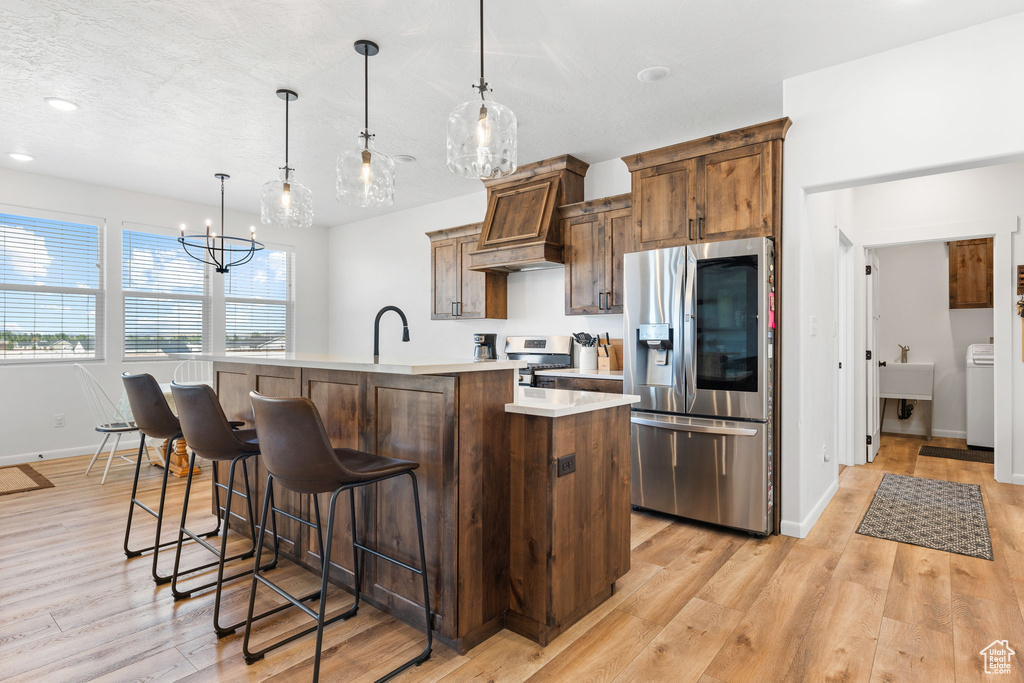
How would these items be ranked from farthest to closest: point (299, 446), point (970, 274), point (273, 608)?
1. point (970, 274)
2. point (273, 608)
3. point (299, 446)

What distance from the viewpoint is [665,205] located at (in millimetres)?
3482

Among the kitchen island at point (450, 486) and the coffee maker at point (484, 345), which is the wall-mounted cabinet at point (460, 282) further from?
the kitchen island at point (450, 486)

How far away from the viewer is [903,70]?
275 cm

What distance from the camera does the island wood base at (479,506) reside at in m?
1.94

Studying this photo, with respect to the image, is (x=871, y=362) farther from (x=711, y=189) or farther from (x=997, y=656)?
(x=997, y=656)

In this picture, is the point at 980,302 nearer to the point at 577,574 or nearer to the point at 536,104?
the point at 536,104

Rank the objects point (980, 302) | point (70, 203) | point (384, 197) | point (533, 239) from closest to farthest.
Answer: point (384, 197)
point (533, 239)
point (70, 203)
point (980, 302)

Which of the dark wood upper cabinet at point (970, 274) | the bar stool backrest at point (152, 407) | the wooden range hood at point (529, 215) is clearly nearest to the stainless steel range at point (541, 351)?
the wooden range hood at point (529, 215)

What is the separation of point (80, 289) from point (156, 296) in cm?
65

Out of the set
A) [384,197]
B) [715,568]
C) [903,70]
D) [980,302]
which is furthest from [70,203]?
[980,302]

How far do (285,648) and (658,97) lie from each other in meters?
3.47

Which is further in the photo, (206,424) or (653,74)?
(653,74)

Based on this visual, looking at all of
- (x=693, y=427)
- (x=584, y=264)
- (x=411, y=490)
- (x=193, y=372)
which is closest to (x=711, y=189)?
(x=584, y=264)

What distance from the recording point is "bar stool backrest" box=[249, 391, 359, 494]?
5.43 ft
